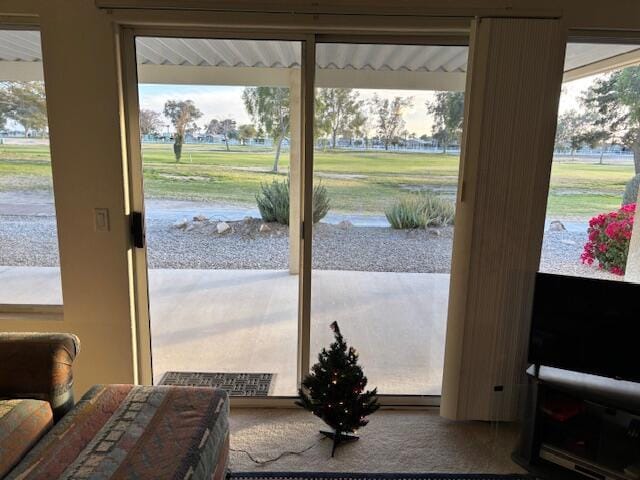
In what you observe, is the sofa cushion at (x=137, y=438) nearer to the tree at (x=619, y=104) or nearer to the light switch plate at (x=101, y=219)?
the light switch plate at (x=101, y=219)

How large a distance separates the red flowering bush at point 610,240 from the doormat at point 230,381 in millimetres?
2049

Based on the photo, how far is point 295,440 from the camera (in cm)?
225

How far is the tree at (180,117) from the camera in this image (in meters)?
2.31

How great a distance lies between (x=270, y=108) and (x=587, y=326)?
1929 millimetres

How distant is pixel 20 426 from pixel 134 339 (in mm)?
891

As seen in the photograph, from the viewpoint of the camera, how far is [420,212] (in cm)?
243

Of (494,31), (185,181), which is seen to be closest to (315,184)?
(185,181)

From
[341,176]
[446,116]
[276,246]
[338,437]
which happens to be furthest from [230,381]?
[446,116]

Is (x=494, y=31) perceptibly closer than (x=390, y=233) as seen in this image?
Yes

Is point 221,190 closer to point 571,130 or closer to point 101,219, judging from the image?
point 101,219

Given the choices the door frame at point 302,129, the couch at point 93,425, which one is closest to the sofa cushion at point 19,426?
the couch at point 93,425

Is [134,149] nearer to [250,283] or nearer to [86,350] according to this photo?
[250,283]

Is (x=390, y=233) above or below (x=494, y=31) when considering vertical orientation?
below

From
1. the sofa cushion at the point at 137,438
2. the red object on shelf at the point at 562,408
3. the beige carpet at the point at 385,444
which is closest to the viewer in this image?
the sofa cushion at the point at 137,438
